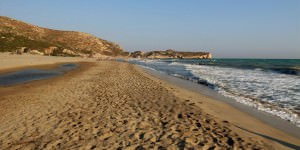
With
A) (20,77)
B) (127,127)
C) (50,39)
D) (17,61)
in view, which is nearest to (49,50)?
(17,61)

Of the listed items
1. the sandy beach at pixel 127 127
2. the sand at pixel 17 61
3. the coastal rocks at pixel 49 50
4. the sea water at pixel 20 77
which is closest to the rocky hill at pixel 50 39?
the coastal rocks at pixel 49 50

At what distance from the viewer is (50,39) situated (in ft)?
401

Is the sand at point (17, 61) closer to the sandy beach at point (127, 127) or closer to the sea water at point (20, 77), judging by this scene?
the sea water at point (20, 77)

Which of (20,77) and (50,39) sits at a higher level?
(50,39)

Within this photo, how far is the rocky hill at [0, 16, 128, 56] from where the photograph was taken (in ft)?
245

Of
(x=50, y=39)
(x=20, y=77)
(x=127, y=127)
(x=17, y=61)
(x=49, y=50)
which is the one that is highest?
(x=50, y=39)

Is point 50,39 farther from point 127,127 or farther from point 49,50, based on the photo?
point 127,127

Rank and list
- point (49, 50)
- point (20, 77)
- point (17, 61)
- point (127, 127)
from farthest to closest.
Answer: point (49, 50) → point (17, 61) → point (20, 77) → point (127, 127)

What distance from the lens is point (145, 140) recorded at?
548 centimetres

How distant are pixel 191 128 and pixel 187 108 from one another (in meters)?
2.68

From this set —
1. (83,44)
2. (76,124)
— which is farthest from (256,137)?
(83,44)

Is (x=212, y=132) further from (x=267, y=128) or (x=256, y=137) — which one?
(x=267, y=128)

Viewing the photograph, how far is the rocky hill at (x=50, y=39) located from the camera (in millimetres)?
74812

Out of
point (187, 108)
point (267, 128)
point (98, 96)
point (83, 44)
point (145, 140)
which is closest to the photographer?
Answer: point (145, 140)
